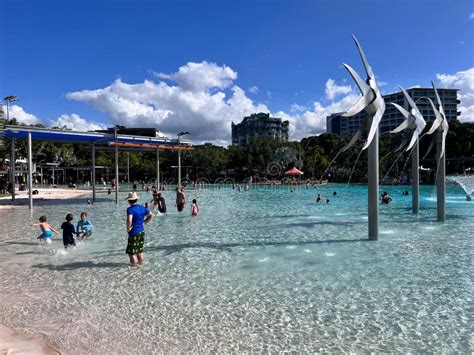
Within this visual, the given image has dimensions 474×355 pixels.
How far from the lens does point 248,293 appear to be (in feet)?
22.6

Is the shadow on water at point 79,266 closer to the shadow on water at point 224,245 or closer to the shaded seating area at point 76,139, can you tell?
the shadow on water at point 224,245

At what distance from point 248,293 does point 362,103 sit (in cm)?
662

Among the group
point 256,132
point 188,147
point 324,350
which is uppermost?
point 256,132

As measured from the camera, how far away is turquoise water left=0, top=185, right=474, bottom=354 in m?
5.05

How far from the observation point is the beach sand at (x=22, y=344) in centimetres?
454

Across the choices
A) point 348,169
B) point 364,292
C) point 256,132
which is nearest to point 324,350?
point 364,292


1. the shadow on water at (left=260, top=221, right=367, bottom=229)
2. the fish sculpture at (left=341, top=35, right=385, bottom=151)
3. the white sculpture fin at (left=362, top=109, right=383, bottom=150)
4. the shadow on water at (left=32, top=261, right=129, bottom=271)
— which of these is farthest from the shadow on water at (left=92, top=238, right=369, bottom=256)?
the shadow on water at (left=260, top=221, right=367, bottom=229)

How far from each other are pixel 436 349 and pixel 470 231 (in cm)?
1049

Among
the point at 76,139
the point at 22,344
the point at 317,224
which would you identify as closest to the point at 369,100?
the point at 317,224

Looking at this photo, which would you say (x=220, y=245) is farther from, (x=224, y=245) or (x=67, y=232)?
(x=67, y=232)

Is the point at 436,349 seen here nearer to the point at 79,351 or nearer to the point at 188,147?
the point at 79,351

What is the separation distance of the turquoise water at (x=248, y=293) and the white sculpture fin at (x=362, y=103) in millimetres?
3765

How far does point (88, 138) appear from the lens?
2755 centimetres

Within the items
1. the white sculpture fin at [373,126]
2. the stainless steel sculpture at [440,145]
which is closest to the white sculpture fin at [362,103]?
the white sculpture fin at [373,126]
